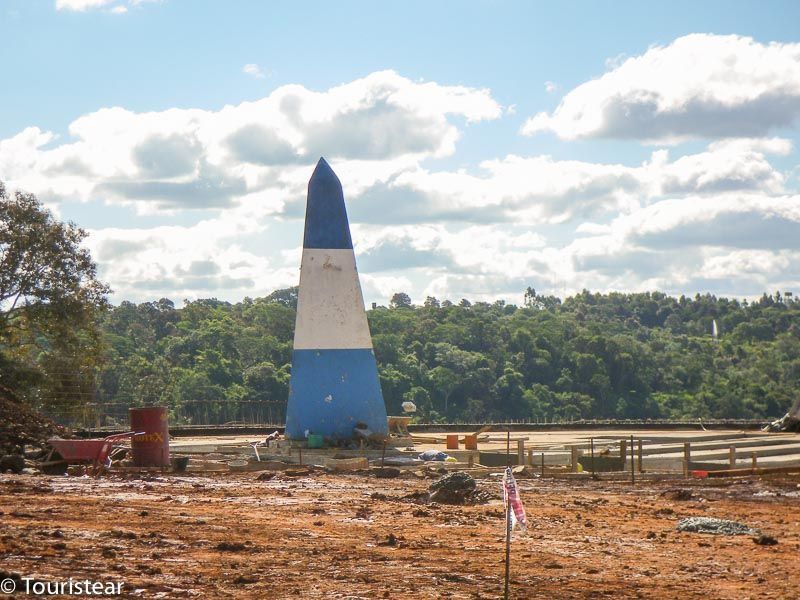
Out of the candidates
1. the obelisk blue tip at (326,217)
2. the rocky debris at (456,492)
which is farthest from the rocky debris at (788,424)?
the rocky debris at (456,492)

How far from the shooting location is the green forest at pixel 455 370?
279 feet

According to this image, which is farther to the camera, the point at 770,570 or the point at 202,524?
the point at 202,524

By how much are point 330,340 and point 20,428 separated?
26.9ft

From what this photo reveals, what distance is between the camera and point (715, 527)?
19641 mm

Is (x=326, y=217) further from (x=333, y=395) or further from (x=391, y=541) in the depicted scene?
(x=391, y=541)

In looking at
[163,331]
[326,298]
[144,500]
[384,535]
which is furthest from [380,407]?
[163,331]

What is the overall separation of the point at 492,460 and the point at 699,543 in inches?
711

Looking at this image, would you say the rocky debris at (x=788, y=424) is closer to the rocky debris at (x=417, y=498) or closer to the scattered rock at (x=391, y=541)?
the rocky debris at (x=417, y=498)

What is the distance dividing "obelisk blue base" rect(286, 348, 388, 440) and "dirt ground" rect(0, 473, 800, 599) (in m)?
7.58

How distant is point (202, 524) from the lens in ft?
59.5

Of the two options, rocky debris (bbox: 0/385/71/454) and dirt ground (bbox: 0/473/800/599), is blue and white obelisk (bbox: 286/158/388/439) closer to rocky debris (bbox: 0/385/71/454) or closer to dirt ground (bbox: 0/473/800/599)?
rocky debris (bbox: 0/385/71/454)

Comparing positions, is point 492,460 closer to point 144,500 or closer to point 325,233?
point 325,233

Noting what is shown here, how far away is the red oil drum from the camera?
2831 centimetres

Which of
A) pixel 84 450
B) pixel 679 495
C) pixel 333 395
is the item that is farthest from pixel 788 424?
pixel 84 450
